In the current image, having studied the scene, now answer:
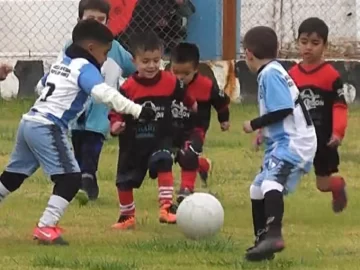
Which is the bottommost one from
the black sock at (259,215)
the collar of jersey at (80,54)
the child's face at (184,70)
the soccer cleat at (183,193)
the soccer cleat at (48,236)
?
the soccer cleat at (183,193)

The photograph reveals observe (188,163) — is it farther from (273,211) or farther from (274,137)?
(273,211)

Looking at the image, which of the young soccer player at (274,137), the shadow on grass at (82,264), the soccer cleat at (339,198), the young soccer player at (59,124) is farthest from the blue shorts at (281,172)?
the soccer cleat at (339,198)

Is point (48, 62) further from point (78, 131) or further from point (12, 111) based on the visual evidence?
point (78, 131)

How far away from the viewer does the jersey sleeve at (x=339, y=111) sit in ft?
27.6

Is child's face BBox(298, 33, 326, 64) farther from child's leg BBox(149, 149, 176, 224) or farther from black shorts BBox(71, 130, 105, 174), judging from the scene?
black shorts BBox(71, 130, 105, 174)

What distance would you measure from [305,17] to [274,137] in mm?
10900

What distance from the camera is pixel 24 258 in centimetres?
702

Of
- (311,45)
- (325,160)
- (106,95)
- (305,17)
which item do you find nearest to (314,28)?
(311,45)

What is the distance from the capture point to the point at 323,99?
8.71 meters

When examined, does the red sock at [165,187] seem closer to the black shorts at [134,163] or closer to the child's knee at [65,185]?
the black shorts at [134,163]

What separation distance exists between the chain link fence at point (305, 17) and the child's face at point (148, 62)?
954cm

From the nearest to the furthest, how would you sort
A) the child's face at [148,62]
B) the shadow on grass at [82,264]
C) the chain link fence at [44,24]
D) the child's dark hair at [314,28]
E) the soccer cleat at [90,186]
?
the shadow on grass at [82,264]
the child's face at [148,62]
the child's dark hair at [314,28]
the soccer cleat at [90,186]
the chain link fence at [44,24]

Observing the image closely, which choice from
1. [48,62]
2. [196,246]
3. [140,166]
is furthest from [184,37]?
[196,246]

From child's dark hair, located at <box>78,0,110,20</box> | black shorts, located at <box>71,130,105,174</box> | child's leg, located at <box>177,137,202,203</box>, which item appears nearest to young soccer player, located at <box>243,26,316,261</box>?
child's leg, located at <box>177,137,202,203</box>
